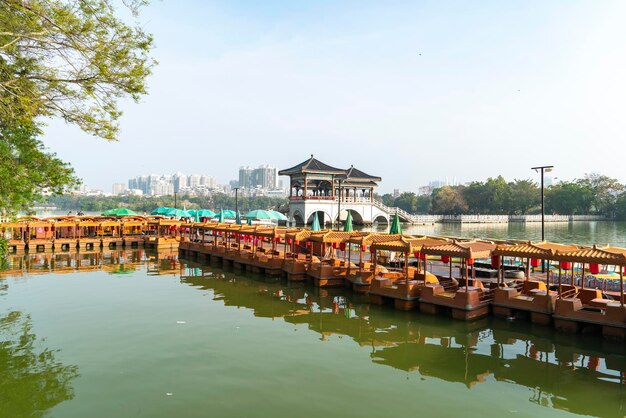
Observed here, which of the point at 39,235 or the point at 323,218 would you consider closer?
the point at 39,235

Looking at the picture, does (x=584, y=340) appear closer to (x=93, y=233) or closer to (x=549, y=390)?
(x=549, y=390)

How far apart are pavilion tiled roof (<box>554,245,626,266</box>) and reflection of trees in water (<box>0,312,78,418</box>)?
13.0m

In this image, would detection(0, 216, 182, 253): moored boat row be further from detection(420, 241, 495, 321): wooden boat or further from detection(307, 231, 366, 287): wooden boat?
detection(420, 241, 495, 321): wooden boat

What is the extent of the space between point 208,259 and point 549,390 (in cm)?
2432

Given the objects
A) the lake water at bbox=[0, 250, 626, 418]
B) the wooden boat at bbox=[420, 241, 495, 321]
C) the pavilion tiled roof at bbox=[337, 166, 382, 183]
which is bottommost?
the lake water at bbox=[0, 250, 626, 418]

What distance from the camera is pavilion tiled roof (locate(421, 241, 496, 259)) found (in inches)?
587

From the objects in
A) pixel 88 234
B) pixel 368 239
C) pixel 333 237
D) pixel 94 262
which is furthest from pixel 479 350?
pixel 88 234

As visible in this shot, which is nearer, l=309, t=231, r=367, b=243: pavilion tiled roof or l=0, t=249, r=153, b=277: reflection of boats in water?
l=309, t=231, r=367, b=243: pavilion tiled roof

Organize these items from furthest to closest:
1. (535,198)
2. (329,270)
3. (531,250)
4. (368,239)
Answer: (535,198), (329,270), (368,239), (531,250)

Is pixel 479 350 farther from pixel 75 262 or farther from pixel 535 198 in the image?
pixel 535 198

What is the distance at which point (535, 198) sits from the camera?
93062mm

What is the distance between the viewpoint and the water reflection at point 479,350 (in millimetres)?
9297

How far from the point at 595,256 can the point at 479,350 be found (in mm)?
4343

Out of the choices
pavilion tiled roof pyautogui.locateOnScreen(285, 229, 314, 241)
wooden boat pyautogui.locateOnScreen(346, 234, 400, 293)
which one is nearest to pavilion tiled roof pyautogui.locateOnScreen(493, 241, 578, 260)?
wooden boat pyautogui.locateOnScreen(346, 234, 400, 293)
